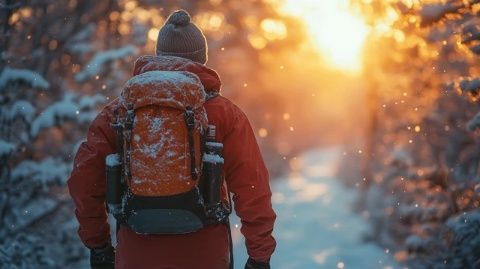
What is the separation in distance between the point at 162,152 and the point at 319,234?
33.0 feet

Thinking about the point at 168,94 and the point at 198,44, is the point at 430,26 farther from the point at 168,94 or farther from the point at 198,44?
the point at 168,94

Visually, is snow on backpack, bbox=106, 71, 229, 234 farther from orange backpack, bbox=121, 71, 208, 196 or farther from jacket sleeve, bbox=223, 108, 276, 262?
jacket sleeve, bbox=223, 108, 276, 262

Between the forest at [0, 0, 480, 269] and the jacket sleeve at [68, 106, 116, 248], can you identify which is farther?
the forest at [0, 0, 480, 269]

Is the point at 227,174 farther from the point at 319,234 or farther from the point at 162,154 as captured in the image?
the point at 319,234

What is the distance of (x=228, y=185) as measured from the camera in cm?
300

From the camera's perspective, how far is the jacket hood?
9.46 feet

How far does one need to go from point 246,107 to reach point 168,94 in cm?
2293

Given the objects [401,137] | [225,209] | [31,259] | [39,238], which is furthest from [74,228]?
[401,137]

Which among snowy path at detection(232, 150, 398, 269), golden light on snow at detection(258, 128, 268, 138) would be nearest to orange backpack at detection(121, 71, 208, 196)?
snowy path at detection(232, 150, 398, 269)

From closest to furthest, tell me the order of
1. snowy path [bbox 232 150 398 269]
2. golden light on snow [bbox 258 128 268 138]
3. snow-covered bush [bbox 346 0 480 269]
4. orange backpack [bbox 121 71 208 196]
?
1. orange backpack [bbox 121 71 208 196]
2. snow-covered bush [bbox 346 0 480 269]
3. snowy path [bbox 232 150 398 269]
4. golden light on snow [bbox 258 128 268 138]

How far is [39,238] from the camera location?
6.62m

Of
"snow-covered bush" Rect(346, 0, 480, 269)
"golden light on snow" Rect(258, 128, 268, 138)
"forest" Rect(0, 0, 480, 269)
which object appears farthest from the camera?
"golden light on snow" Rect(258, 128, 268, 138)

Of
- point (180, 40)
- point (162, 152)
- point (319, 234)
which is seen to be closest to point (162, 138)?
point (162, 152)

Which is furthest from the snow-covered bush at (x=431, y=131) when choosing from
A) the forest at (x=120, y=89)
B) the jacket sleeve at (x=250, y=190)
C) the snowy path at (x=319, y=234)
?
the jacket sleeve at (x=250, y=190)
